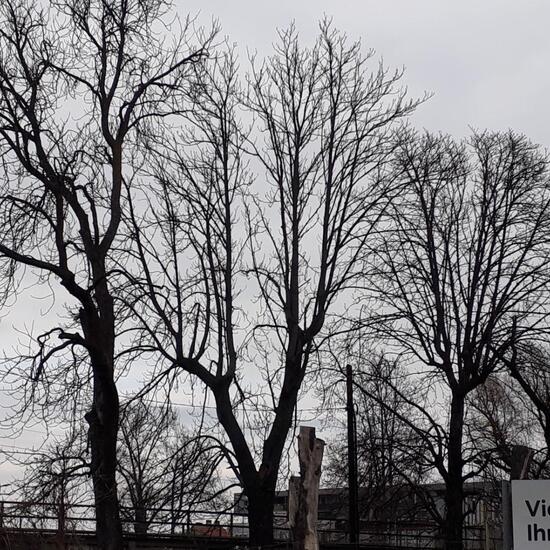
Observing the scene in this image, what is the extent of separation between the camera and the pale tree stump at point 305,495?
1437 cm

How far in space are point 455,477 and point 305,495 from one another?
12502 mm

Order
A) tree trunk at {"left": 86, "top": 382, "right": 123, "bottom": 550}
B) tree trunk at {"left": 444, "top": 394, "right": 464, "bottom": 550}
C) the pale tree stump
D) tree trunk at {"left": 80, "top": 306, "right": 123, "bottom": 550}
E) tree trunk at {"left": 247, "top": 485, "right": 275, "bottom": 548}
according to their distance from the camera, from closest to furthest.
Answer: the pale tree stump
tree trunk at {"left": 80, "top": 306, "right": 123, "bottom": 550}
tree trunk at {"left": 86, "top": 382, "right": 123, "bottom": 550}
tree trunk at {"left": 247, "top": 485, "right": 275, "bottom": 548}
tree trunk at {"left": 444, "top": 394, "right": 464, "bottom": 550}

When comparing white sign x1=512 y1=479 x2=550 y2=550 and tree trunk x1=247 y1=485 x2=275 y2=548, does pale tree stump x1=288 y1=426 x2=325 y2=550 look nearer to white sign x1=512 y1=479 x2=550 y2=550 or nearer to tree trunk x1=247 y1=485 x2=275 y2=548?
white sign x1=512 y1=479 x2=550 y2=550

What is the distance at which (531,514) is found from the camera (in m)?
9.27

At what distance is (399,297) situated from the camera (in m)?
26.0

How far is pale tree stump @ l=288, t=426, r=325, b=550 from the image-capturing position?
1437 cm

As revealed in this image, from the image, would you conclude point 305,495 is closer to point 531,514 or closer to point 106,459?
point 106,459

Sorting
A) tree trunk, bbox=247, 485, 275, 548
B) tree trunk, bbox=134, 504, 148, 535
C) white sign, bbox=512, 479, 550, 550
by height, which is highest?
white sign, bbox=512, 479, 550, 550

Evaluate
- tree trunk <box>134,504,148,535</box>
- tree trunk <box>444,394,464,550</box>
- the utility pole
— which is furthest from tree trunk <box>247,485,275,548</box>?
tree trunk <box>444,394,464,550</box>

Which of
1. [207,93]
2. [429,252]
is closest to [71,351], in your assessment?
[207,93]

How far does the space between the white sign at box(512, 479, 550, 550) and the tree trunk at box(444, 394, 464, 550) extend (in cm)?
1660

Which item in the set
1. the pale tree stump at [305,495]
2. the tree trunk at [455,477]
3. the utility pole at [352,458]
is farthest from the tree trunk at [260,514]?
the tree trunk at [455,477]

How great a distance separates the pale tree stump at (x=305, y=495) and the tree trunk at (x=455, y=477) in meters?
12.0

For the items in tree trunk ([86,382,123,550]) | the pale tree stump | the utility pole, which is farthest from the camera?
the utility pole
